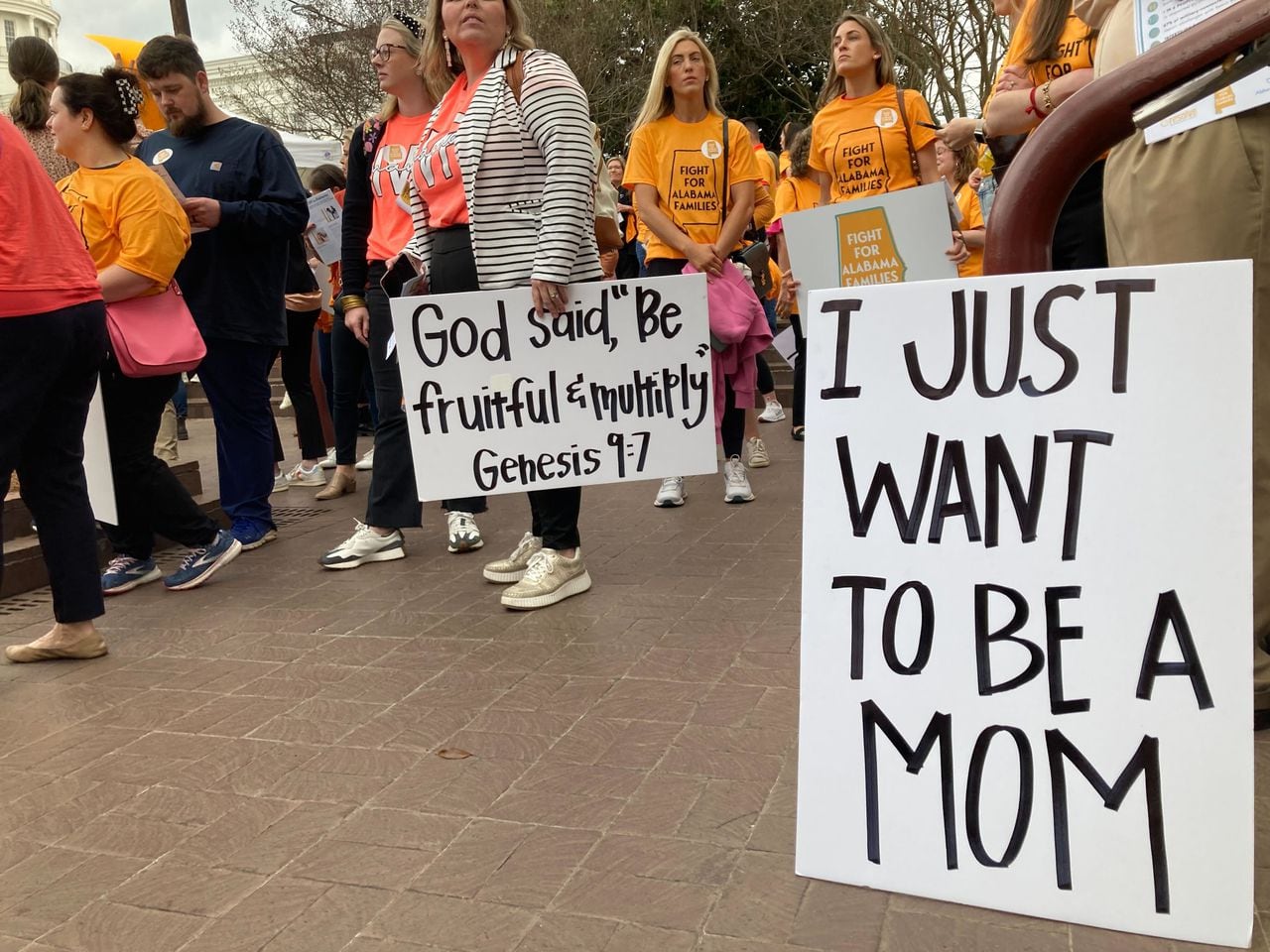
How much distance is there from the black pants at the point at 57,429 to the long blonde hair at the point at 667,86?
2929mm

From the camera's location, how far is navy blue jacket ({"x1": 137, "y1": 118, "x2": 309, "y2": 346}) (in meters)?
5.39

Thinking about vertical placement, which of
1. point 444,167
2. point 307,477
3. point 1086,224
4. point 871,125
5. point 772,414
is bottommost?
point 307,477

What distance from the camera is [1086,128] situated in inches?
69.6

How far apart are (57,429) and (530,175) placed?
1.75 metres

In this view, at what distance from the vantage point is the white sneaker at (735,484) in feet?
19.5

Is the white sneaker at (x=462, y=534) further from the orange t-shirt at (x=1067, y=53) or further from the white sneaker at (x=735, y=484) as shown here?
the orange t-shirt at (x=1067, y=53)

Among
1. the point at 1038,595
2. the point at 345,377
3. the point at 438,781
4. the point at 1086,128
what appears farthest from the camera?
the point at 345,377

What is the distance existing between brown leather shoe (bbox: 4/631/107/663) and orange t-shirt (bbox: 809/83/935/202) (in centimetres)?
369

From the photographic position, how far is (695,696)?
10.7ft

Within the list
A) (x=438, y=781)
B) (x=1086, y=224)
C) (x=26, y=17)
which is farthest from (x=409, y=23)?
(x=26, y=17)

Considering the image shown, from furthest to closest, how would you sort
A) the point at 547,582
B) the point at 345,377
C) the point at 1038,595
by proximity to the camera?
the point at 345,377, the point at 547,582, the point at 1038,595

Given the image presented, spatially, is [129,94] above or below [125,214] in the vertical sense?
above

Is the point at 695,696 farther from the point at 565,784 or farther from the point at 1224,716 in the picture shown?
the point at 1224,716

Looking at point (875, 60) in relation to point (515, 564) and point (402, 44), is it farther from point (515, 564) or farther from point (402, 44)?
point (515, 564)
